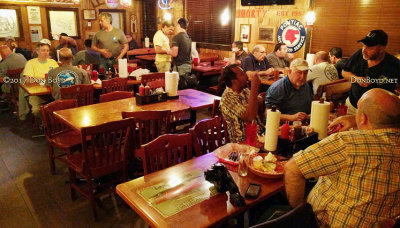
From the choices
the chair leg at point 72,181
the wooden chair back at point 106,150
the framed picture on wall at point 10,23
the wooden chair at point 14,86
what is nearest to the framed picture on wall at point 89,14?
the framed picture on wall at point 10,23

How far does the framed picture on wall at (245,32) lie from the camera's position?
7.33 meters

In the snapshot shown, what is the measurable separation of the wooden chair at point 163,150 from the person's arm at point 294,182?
0.93m

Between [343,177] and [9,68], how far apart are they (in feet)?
19.4

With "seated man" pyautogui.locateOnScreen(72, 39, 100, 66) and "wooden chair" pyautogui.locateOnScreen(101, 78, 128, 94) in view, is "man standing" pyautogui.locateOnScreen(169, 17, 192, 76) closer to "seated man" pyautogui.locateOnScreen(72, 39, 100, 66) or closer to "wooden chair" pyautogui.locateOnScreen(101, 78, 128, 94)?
"wooden chair" pyautogui.locateOnScreen(101, 78, 128, 94)

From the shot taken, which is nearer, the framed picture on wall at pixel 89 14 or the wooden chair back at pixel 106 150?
the wooden chair back at pixel 106 150

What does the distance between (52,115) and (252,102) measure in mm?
2199

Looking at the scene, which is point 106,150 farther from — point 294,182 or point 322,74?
point 322,74

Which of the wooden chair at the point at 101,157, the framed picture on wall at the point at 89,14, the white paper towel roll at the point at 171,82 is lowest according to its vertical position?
the wooden chair at the point at 101,157

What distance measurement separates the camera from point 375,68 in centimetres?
341

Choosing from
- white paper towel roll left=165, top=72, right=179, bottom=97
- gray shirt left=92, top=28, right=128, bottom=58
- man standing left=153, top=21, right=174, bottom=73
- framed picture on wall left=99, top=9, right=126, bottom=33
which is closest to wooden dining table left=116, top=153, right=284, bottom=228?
white paper towel roll left=165, top=72, right=179, bottom=97

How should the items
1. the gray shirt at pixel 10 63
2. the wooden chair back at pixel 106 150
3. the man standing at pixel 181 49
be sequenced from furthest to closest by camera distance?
1. the man standing at pixel 181 49
2. the gray shirt at pixel 10 63
3. the wooden chair back at pixel 106 150

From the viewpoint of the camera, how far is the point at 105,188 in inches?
131

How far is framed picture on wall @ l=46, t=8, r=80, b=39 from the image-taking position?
28.5ft

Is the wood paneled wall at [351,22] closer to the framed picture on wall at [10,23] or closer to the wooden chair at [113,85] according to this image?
the wooden chair at [113,85]
